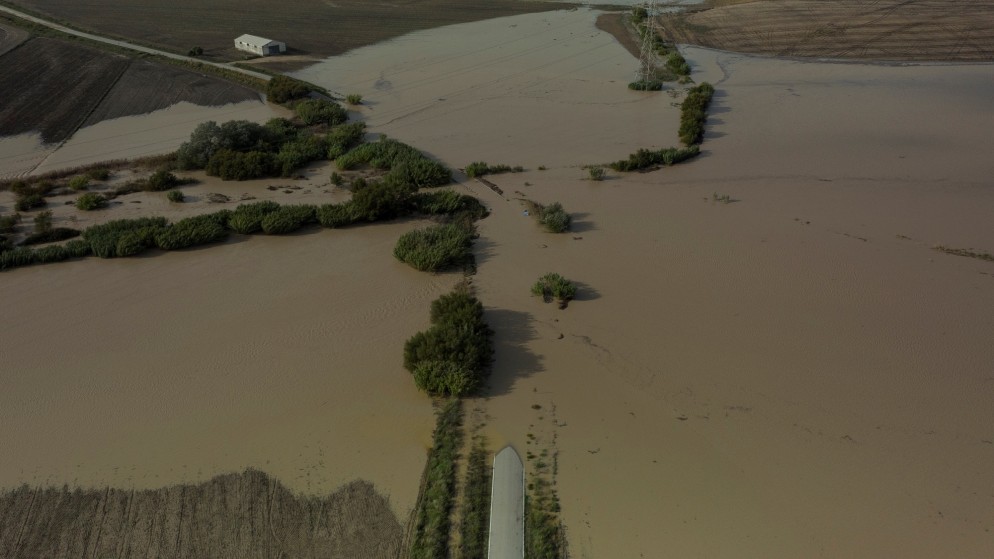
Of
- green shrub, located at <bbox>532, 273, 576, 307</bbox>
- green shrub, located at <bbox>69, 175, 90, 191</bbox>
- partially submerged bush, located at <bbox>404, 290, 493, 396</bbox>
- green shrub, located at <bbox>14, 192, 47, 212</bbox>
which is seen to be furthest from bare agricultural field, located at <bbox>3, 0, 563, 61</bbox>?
partially submerged bush, located at <bbox>404, 290, 493, 396</bbox>

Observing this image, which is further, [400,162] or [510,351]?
[400,162]

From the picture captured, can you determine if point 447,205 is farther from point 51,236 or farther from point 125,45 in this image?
point 125,45

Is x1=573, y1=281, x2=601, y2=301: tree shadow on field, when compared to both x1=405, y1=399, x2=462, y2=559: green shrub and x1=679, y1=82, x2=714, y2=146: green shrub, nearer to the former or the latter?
x1=405, y1=399, x2=462, y2=559: green shrub

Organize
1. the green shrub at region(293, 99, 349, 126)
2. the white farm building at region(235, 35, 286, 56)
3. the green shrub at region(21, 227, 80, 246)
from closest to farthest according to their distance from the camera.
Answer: the green shrub at region(21, 227, 80, 246)
the green shrub at region(293, 99, 349, 126)
the white farm building at region(235, 35, 286, 56)

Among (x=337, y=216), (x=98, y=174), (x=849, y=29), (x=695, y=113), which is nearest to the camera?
(x=337, y=216)

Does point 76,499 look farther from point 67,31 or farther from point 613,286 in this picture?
point 67,31

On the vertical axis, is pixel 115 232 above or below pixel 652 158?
below

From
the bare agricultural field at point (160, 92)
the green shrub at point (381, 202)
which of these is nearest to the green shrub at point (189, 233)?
the green shrub at point (381, 202)

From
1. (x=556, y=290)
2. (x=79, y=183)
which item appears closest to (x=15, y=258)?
(x=79, y=183)
